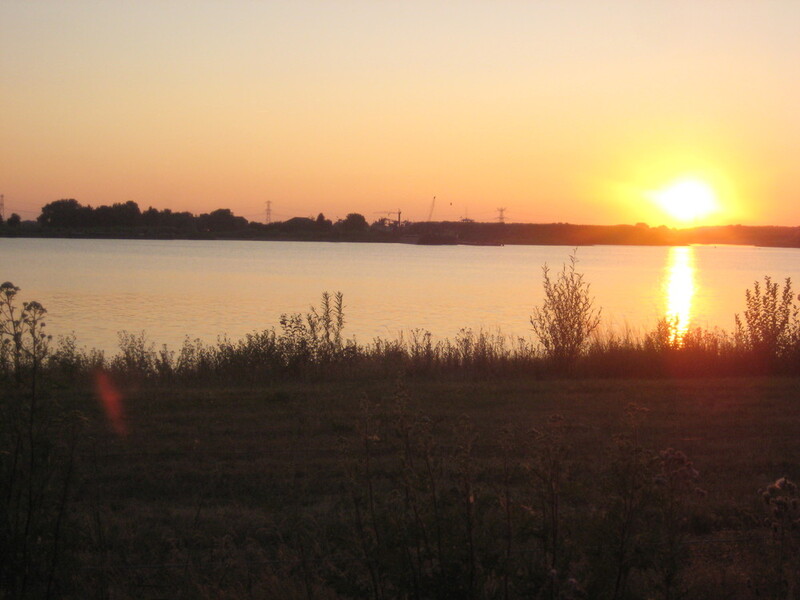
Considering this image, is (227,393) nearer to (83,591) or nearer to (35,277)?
(83,591)

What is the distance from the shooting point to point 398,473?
197 inches

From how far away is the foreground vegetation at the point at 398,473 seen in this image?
14.7 ft

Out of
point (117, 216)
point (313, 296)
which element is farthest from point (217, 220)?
point (313, 296)

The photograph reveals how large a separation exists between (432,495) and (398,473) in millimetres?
536

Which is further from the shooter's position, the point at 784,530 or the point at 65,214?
the point at 65,214

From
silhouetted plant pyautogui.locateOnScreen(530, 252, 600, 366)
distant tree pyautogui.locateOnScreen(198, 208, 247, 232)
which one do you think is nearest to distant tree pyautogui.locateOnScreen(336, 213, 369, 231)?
distant tree pyautogui.locateOnScreen(198, 208, 247, 232)

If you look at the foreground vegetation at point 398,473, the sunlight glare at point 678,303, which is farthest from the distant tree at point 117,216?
the foreground vegetation at point 398,473

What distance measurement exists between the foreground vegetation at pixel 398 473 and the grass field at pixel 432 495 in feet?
0.07

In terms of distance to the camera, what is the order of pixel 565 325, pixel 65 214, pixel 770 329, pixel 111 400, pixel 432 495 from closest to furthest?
pixel 432 495, pixel 111 400, pixel 565 325, pixel 770 329, pixel 65 214

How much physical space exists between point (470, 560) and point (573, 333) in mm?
11928

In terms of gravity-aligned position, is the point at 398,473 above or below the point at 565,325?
above

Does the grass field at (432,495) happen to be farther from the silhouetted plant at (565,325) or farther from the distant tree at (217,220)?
the distant tree at (217,220)

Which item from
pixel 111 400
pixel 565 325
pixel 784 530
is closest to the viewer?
pixel 784 530

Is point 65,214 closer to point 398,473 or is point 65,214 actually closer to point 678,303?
point 678,303
